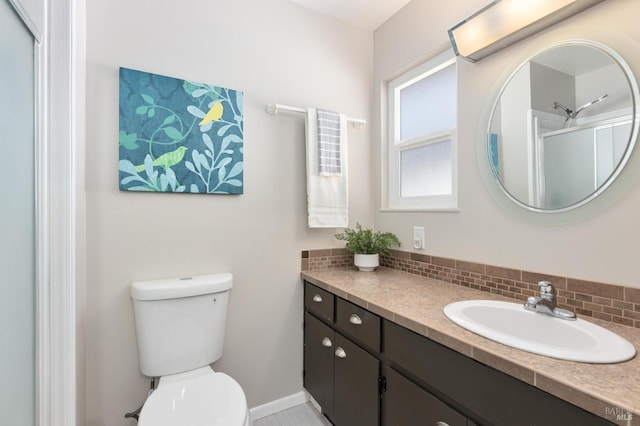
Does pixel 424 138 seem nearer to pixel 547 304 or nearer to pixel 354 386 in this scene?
pixel 547 304

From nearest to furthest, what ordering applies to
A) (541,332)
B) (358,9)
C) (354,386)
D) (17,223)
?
(17,223)
(541,332)
(354,386)
(358,9)

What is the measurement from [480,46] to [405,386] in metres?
1.49

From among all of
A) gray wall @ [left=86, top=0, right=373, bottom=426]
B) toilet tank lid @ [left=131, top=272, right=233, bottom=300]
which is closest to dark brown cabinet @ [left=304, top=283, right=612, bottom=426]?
gray wall @ [left=86, top=0, right=373, bottom=426]

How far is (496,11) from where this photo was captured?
3.93 feet

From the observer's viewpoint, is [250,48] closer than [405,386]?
No

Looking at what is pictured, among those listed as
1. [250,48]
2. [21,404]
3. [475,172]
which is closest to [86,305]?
[21,404]

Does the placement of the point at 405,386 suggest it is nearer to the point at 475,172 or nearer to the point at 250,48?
the point at 475,172

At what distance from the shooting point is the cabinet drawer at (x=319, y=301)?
1.51m

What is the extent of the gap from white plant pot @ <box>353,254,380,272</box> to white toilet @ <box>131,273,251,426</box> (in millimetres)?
774

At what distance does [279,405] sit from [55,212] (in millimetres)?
1556

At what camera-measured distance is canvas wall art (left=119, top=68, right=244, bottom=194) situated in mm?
1366

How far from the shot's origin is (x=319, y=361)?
1.61 metres

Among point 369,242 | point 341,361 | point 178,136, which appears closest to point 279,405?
point 341,361

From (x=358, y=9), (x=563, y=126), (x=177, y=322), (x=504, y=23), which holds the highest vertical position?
(x=358, y=9)
